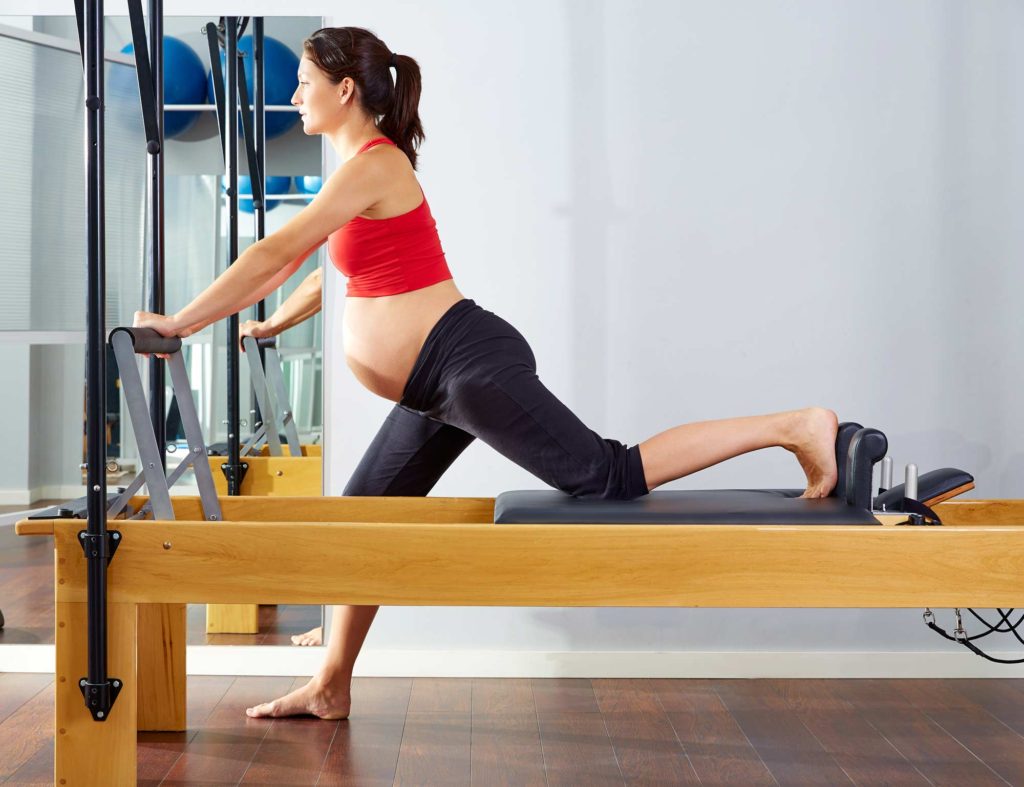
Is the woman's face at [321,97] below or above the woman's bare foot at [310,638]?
above

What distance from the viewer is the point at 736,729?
8.21 feet

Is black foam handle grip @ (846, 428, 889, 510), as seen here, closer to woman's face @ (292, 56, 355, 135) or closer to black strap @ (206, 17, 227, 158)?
woman's face @ (292, 56, 355, 135)

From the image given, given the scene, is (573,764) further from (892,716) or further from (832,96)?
(832,96)

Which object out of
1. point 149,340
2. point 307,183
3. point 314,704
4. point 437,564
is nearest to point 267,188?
point 307,183

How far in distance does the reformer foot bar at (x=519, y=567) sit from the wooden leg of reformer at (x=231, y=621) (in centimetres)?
108

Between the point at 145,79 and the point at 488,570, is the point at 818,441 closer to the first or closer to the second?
the point at 488,570

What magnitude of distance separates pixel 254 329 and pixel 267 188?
376mm

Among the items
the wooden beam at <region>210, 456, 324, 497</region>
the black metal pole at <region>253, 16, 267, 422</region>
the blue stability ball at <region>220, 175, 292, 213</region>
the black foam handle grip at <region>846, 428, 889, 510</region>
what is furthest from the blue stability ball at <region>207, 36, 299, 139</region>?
the black foam handle grip at <region>846, 428, 889, 510</region>

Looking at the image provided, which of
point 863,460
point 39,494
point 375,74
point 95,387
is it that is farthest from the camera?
point 39,494

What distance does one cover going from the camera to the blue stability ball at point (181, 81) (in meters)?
2.93

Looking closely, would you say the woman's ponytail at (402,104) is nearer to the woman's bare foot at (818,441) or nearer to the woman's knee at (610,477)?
the woman's knee at (610,477)

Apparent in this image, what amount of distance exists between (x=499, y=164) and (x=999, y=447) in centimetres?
150

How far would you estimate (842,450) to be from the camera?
206 centimetres

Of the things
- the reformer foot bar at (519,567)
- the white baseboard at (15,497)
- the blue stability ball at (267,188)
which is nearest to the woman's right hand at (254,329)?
the blue stability ball at (267,188)
